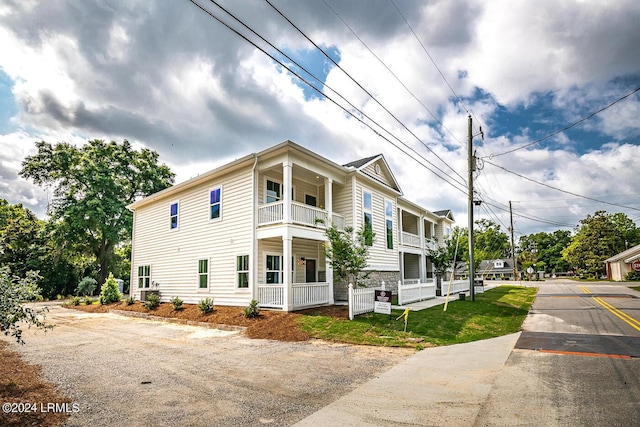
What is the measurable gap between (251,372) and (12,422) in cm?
372

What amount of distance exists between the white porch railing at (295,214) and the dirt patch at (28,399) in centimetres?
897

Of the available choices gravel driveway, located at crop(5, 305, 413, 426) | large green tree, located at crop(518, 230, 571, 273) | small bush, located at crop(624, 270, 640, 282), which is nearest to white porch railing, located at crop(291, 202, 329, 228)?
gravel driveway, located at crop(5, 305, 413, 426)

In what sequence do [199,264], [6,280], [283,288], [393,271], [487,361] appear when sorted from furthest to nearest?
[393,271], [199,264], [283,288], [487,361], [6,280]

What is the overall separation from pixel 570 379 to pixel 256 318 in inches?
380

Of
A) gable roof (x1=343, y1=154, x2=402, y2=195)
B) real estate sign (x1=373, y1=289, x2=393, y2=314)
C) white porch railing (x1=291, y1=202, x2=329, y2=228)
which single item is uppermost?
gable roof (x1=343, y1=154, x2=402, y2=195)

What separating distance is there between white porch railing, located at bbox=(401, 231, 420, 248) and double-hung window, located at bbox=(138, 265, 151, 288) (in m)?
16.8

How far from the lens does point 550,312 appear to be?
1535 cm

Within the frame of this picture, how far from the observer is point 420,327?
11492mm

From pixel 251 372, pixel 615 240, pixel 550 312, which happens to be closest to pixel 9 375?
pixel 251 372

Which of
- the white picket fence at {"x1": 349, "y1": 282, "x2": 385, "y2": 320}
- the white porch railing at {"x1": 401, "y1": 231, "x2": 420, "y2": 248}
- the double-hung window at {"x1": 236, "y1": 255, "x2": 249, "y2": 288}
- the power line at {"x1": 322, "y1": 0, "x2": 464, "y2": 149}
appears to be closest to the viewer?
the power line at {"x1": 322, "y1": 0, "x2": 464, "y2": 149}

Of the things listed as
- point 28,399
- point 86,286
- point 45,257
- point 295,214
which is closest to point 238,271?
point 295,214

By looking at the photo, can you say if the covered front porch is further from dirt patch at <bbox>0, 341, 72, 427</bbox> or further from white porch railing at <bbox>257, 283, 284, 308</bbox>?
dirt patch at <bbox>0, 341, 72, 427</bbox>

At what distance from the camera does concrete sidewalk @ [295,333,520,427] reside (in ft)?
15.1

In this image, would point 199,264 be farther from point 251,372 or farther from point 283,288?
point 251,372
